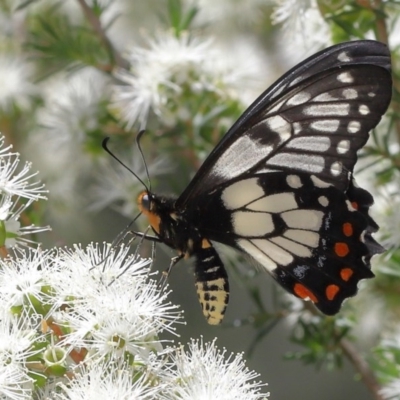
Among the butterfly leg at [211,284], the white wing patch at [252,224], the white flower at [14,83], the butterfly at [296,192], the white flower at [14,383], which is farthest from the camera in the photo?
the white flower at [14,83]

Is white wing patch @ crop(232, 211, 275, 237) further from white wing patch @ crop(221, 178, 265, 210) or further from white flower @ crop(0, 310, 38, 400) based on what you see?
white flower @ crop(0, 310, 38, 400)

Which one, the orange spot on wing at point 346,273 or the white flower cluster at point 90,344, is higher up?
the orange spot on wing at point 346,273

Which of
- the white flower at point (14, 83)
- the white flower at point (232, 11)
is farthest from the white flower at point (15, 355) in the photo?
the white flower at point (232, 11)

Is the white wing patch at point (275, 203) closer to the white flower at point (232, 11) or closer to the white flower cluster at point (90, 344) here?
the white flower cluster at point (90, 344)

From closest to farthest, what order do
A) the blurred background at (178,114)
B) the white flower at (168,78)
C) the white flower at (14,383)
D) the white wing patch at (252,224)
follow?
the white flower at (14,383), the white wing patch at (252,224), the blurred background at (178,114), the white flower at (168,78)

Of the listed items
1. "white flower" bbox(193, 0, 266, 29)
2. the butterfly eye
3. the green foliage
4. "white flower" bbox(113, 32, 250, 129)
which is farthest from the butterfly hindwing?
"white flower" bbox(193, 0, 266, 29)

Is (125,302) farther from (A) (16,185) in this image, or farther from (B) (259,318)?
(B) (259,318)

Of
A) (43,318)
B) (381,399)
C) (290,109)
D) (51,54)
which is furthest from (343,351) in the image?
(51,54)
